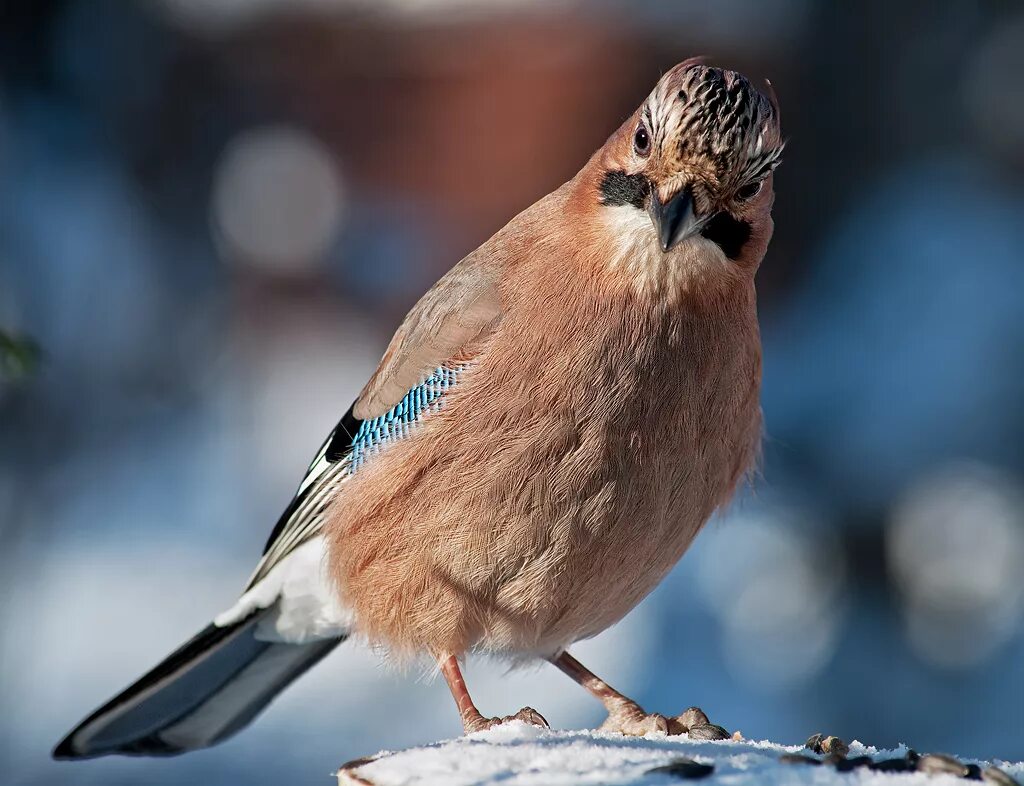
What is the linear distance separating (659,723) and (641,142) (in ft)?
4.17

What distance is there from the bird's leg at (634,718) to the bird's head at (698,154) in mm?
1022

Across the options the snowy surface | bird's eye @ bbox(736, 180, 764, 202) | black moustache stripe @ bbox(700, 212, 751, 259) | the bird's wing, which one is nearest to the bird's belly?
the bird's wing

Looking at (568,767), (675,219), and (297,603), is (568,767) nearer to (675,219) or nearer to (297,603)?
(675,219)

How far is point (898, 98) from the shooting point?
728 centimetres

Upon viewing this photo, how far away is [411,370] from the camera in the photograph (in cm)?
317

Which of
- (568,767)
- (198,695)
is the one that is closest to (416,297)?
(198,695)

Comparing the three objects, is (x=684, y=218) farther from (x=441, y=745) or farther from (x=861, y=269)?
(x=861, y=269)

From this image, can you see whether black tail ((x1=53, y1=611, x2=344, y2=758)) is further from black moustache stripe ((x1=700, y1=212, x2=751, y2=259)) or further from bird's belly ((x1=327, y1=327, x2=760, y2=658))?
black moustache stripe ((x1=700, y1=212, x2=751, y2=259))

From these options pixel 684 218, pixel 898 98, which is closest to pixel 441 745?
pixel 684 218

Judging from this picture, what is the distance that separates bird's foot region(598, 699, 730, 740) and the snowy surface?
1.36ft

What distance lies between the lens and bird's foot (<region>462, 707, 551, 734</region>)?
9.00 feet

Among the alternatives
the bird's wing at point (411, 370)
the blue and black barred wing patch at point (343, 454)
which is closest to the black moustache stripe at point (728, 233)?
the bird's wing at point (411, 370)

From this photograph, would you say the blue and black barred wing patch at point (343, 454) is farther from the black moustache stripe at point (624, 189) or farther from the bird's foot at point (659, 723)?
the bird's foot at point (659, 723)

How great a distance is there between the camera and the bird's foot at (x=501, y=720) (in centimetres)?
274
